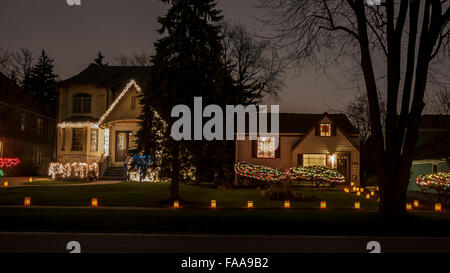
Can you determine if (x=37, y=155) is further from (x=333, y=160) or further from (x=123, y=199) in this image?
(x=333, y=160)

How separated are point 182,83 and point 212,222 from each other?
6.51m

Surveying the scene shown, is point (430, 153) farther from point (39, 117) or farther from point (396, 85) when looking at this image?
point (39, 117)

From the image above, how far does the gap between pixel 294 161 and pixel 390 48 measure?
17.2 meters

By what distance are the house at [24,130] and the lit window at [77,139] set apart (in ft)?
14.4

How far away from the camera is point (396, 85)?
13.4 meters

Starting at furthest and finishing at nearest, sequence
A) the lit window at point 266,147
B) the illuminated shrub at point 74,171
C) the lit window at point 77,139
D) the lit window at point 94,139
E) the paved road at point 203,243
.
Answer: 1. the lit window at point 77,139
2. the lit window at point 94,139
3. the lit window at point 266,147
4. the illuminated shrub at point 74,171
5. the paved road at point 203,243

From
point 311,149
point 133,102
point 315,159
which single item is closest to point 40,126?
point 133,102

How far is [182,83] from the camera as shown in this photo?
16016mm

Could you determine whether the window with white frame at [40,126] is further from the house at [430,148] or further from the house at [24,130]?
the house at [430,148]

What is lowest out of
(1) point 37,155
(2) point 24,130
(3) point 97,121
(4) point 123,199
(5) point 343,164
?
(4) point 123,199

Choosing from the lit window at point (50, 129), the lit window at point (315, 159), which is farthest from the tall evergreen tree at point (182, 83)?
the lit window at point (50, 129)

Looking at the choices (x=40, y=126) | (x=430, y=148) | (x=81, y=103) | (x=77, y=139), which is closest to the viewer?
(x=430, y=148)

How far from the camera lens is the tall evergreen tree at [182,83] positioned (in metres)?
16.0

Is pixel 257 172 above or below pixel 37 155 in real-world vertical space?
below
